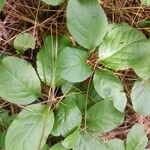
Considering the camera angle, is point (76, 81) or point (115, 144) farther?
point (115, 144)

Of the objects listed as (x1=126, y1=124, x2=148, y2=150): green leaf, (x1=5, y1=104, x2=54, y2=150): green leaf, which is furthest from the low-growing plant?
(x1=126, y1=124, x2=148, y2=150): green leaf

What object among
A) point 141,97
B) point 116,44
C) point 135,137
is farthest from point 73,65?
point 135,137

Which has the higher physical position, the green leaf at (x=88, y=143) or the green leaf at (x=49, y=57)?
the green leaf at (x=49, y=57)

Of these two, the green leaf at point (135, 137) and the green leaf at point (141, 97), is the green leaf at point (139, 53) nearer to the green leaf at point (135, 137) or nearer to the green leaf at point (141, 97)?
the green leaf at point (141, 97)

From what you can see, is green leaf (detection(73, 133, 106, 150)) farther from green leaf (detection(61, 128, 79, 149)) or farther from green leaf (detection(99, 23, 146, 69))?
green leaf (detection(99, 23, 146, 69))

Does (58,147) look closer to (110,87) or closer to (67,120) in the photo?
(67,120)

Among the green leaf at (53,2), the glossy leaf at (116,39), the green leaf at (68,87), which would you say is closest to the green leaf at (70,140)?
the green leaf at (68,87)

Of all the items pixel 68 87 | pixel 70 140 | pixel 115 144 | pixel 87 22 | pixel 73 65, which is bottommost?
pixel 115 144
